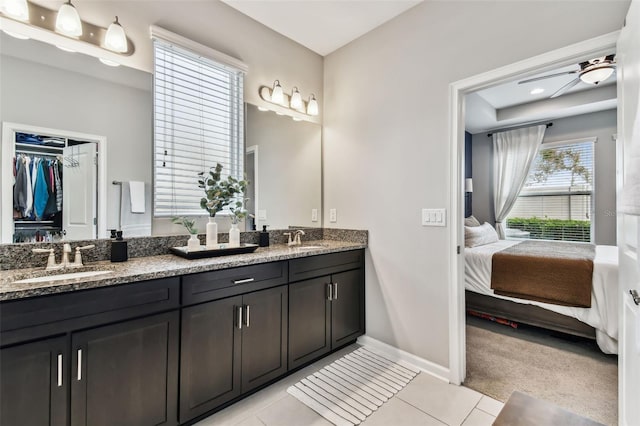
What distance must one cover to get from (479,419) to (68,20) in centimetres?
317

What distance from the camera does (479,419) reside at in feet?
5.52

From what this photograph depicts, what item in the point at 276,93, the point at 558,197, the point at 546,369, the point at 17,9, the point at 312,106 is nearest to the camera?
the point at 17,9

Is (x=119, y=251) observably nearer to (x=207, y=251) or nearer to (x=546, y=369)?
(x=207, y=251)

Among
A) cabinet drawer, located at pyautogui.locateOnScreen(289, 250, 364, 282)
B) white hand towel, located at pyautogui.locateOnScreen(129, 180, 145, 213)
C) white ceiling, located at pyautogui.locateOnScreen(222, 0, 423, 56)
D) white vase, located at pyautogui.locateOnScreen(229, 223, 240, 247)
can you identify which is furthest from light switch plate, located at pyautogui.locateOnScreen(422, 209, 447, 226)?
white hand towel, located at pyautogui.locateOnScreen(129, 180, 145, 213)

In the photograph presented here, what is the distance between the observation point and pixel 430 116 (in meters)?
2.17

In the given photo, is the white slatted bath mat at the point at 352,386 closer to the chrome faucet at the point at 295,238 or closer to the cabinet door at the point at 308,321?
the cabinet door at the point at 308,321

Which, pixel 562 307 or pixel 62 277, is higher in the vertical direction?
pixel 62 277

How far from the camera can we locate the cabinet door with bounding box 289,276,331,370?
204 centimetres

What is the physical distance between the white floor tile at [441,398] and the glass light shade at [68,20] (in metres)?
2.87

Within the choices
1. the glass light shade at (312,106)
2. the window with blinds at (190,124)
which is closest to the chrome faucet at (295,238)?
the window with blinds at (190,124)

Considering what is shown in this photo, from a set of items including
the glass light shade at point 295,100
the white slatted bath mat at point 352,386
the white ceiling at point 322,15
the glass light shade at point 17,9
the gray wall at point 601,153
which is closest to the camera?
the glass light shade at point 17,9

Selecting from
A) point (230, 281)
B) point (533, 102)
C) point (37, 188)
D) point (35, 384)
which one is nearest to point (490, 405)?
point (230, 281)

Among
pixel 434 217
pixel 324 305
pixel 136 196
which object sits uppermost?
pixel 136 196

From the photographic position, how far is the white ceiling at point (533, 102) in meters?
4.04
